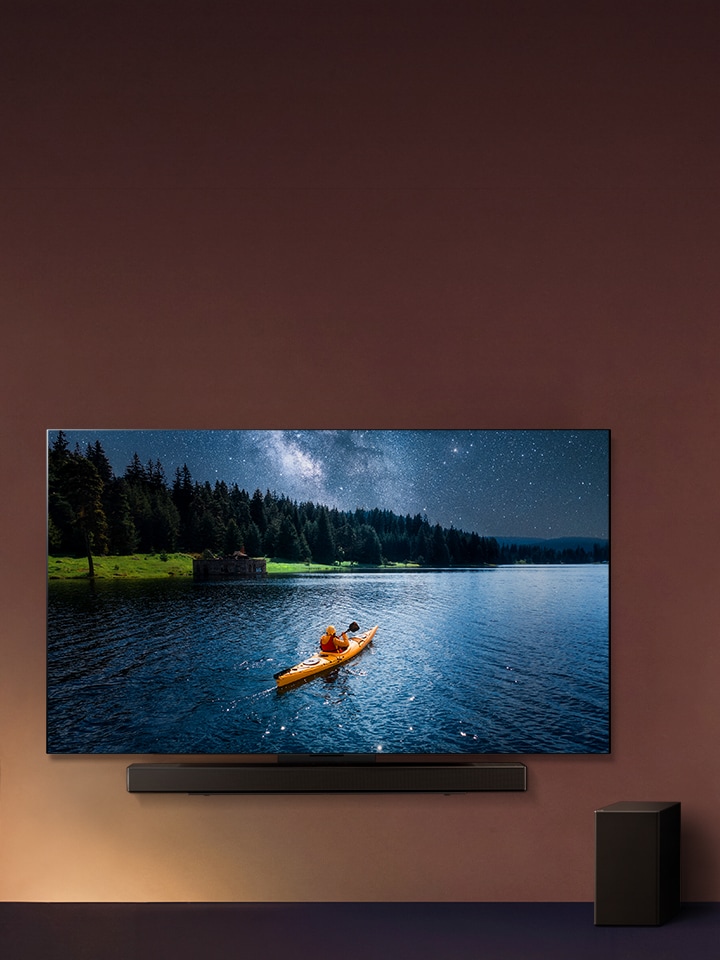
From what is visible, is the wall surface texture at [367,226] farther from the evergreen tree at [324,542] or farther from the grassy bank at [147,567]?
the evergreen tree at [324,542]

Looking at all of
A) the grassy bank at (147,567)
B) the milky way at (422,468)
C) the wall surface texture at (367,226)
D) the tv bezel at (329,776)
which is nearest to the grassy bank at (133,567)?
the grassy bank at (147,567)

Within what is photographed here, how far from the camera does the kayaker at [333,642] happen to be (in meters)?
4.09

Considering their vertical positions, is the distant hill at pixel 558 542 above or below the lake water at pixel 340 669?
→ above

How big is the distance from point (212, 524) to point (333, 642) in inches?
27.8

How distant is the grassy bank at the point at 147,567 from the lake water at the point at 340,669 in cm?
4

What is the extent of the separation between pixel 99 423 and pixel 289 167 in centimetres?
140

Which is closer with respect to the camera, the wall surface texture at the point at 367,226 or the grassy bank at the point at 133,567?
the grassy bank at the point at 133,567

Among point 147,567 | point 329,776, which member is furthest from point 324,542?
point 329,776

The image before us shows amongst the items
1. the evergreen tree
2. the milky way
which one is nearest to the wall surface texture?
the milky way

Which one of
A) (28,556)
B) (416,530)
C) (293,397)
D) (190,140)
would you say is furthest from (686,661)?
(190,140)

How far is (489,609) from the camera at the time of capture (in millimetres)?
4164

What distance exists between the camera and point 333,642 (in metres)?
4.09

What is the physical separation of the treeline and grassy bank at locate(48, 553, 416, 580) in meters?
0.03

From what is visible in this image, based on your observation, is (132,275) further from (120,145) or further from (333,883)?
(333,883)
